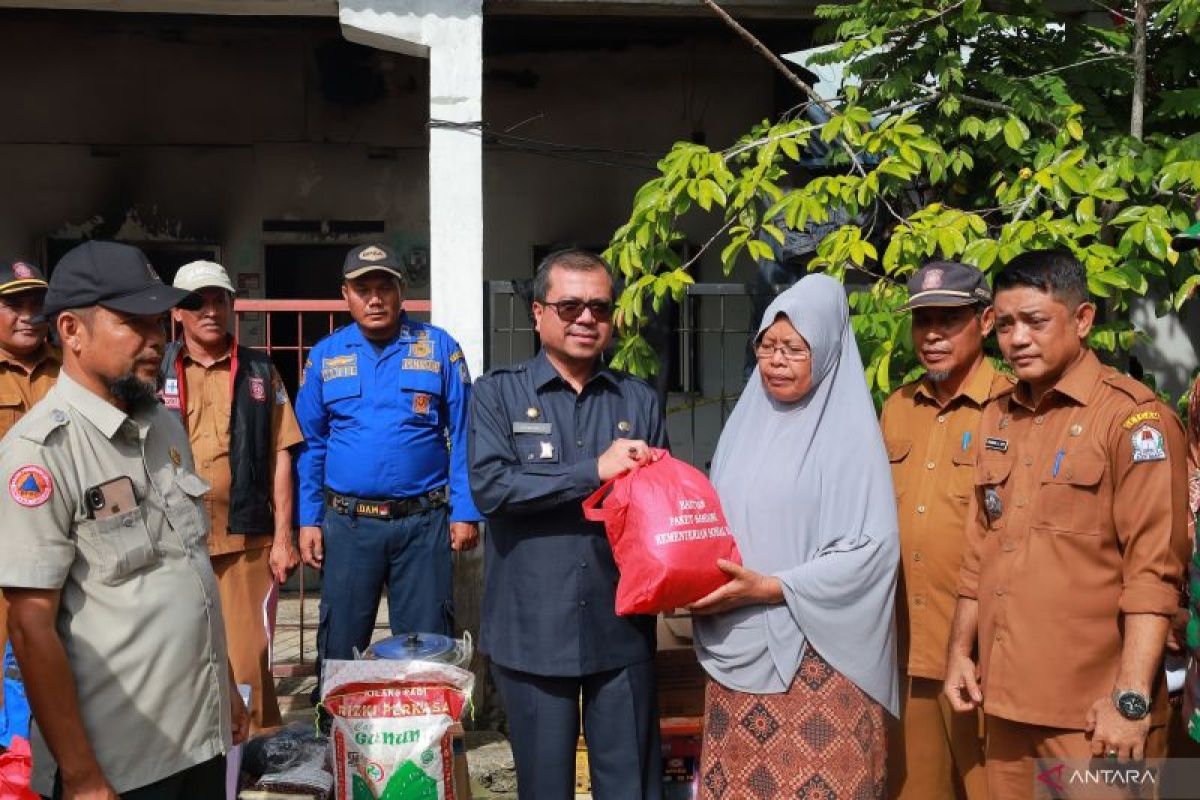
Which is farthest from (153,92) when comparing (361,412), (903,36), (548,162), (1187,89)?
(1187,89)

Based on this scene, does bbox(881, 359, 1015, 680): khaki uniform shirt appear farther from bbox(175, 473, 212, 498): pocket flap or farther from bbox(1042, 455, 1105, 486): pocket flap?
bbox(175, 473, 212, 498): pocket flap

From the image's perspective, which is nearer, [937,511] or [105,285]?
[105,285]

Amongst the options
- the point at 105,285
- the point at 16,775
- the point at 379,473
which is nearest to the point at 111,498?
the point at 105,285

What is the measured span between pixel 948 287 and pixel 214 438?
2.84 metres

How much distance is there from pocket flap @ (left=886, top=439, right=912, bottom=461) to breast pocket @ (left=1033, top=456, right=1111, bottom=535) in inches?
28.3

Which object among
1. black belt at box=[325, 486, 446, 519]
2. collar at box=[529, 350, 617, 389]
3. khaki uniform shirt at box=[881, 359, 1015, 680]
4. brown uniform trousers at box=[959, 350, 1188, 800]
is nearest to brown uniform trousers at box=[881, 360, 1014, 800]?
khaki uniform shirt at box=[881, 359, 1015, 680]

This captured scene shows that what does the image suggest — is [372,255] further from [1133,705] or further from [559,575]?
[1133,705]

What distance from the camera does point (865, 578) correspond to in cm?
300

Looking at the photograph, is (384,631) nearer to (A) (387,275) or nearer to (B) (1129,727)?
(A) (387,275)

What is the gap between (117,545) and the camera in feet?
8.11

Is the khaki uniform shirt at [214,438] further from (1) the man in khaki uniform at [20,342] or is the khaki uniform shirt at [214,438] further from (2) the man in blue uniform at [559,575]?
(2) the man in blue uniform at [559,575]

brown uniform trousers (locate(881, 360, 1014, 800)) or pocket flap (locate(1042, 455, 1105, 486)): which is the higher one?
pocket flap (locate(1042, 455, 1105, 486))

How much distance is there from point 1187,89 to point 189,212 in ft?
22.8

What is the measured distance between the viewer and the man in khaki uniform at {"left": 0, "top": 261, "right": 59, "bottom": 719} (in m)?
4.43
